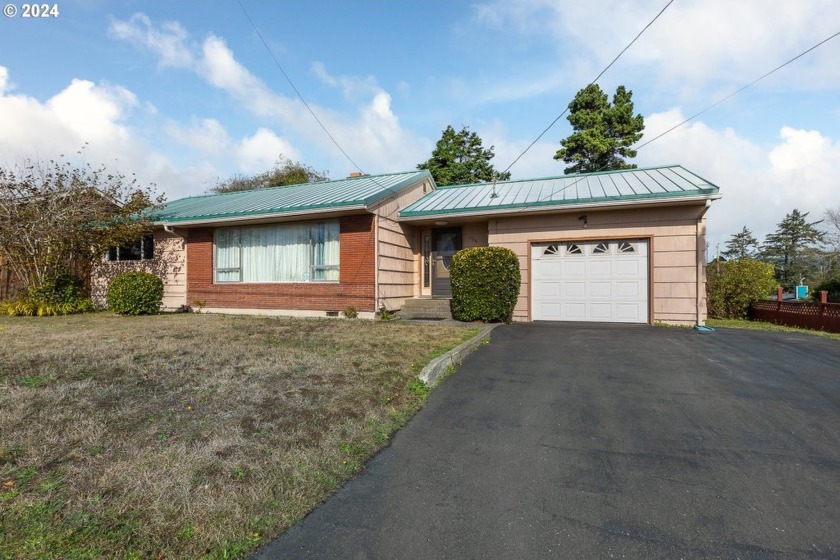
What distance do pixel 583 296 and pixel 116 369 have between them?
987 centimetres

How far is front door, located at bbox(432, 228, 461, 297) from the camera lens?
45.4 ft

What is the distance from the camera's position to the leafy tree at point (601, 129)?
84.5 feet

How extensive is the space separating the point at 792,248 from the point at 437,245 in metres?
53.1

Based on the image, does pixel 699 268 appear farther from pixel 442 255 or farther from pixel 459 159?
pixel 459 159

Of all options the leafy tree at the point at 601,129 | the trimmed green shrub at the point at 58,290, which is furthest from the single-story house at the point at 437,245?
the leafy tree at the point at 601,129

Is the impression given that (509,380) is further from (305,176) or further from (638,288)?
→ (305,176)

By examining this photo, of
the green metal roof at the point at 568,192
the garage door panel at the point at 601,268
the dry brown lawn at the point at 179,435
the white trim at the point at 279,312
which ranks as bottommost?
the dry brown lawn at the point at 179,435

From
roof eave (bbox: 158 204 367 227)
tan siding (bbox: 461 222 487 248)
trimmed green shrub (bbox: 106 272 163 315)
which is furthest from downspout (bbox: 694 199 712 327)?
trimmed green shrub (bbox: 106 272 163 315)

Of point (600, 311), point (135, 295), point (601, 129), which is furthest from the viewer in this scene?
point (601, 129)

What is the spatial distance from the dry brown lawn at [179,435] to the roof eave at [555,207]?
5499 mm

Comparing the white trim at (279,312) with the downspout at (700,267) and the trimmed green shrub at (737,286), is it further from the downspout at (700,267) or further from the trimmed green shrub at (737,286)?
the trimmed green shrub at (737,286)

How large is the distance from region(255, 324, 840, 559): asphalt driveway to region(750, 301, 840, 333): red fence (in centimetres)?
667

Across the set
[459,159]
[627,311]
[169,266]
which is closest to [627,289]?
[627,311]

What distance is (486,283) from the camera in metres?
10.7
